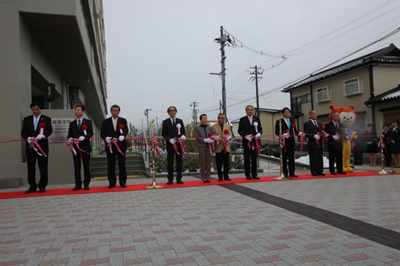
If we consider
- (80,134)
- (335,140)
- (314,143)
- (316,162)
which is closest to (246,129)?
(314,143)

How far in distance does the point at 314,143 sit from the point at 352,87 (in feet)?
48.8

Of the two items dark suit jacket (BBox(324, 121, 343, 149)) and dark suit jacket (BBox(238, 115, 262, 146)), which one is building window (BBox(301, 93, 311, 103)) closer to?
dark suit jacket (BBox(324, 121, 343, 149))

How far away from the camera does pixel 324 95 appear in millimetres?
23078

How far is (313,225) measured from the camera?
10.8ft

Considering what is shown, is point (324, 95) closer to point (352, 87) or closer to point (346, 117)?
point (352, 87)

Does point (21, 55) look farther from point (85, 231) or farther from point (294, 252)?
point (294, 252)

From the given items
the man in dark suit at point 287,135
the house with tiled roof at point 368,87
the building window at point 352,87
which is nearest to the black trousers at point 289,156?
the man in dark suit at point 287,135

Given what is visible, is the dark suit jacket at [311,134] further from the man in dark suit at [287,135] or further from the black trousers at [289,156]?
the black trousers at [289,156]

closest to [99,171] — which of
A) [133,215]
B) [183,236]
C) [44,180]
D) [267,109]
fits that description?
[44,180]

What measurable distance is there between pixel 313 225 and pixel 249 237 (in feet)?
2.84

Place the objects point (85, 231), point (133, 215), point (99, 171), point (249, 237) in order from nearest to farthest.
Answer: point (249, 237), point (85, 231), point (133, 215), point (99, 171)

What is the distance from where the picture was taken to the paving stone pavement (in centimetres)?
244

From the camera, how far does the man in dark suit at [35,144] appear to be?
5820mm

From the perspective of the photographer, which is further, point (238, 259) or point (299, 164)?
point (299, 164)
